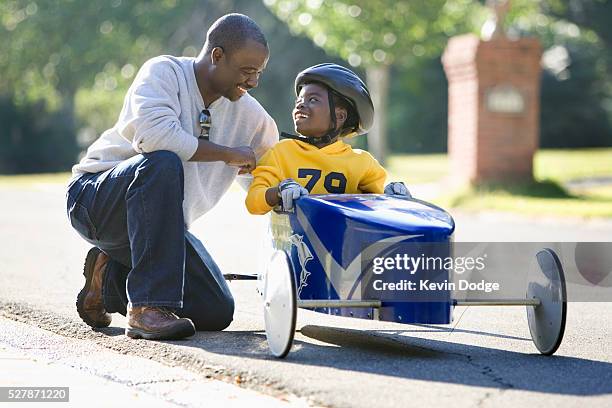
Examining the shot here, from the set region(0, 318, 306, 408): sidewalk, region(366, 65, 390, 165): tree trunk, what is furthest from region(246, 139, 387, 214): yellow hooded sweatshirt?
region(366, 65, 390, 165): tree trunk

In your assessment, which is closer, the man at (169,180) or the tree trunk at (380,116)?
the man at (169,180)

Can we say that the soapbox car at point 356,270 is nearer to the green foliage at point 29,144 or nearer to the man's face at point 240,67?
the man's face at point 240,67

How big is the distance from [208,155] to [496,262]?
455 cm

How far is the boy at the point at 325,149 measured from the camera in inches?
230

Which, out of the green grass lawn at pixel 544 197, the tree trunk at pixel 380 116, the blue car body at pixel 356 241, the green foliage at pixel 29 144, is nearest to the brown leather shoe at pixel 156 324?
the blue car body at pixel 356 241

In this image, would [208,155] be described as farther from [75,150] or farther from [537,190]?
[75,150]

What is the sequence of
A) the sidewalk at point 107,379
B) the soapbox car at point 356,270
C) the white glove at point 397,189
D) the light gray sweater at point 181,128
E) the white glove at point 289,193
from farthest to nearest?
the white glove at point 397,189
the light gray sweater at point 181,128
the white glove at point 289,193
the soapbox car at point 356,270
the sidewalk at point 107,379

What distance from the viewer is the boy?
19.2 ft

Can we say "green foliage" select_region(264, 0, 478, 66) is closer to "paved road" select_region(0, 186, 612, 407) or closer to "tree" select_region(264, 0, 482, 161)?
"tree" select_region(264, 0, 482, 161)

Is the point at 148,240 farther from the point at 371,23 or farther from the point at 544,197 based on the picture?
the point at 371,23

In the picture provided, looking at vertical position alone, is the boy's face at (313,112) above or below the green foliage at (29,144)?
below

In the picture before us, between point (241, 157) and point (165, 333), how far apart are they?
0.90 metres

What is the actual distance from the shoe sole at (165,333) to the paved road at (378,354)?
0.06 meters

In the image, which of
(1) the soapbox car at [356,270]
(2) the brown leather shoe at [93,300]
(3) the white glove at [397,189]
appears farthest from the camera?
(2) the brown leather shoe at [93,300]
